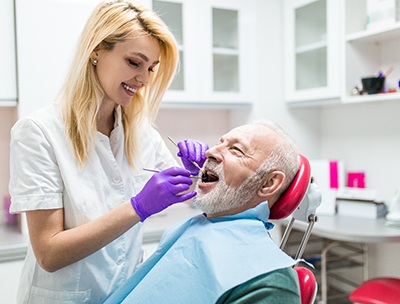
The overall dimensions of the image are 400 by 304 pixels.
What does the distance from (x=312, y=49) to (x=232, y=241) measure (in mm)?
1974

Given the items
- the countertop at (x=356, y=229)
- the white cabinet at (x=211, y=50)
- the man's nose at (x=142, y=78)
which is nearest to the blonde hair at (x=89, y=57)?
the man's nose at (x=142, y=78)

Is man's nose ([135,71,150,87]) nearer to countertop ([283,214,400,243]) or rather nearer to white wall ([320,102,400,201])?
countertop ([283,214,400,243])

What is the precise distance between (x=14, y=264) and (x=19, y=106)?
0.81 metres

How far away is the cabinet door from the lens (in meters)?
2.64

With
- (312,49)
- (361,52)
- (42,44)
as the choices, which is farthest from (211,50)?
(42,44)

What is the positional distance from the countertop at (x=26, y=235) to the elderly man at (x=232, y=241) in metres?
0.97

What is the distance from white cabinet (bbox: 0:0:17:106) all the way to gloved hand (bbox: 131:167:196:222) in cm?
137

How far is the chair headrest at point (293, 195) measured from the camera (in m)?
1.27

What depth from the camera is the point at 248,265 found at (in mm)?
1106

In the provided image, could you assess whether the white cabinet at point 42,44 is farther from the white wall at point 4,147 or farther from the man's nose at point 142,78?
the man's nose at point 142,78

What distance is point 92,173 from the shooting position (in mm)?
1372

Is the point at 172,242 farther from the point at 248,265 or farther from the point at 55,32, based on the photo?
the point at 55,32

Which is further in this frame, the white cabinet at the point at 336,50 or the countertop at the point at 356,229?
the white cabinet at the point at 336,50

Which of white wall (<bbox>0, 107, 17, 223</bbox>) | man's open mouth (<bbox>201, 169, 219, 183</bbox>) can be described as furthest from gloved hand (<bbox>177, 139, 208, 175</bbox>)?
white wall (<bbox>0, 107, 17, 223</bbox>)
